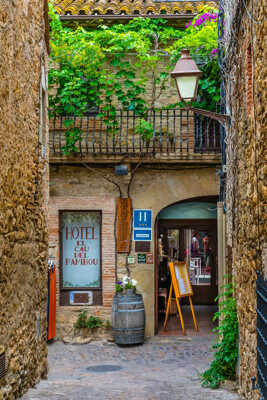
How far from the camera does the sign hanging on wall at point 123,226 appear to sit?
12367mm

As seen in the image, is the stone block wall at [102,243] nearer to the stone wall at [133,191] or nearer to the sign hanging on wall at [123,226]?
the stone wall at [133,191]

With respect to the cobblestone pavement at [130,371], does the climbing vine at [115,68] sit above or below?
above

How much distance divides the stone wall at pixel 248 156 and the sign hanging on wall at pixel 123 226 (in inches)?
173

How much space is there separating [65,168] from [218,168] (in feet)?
10.7

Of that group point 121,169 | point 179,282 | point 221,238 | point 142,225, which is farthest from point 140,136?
point 179,282

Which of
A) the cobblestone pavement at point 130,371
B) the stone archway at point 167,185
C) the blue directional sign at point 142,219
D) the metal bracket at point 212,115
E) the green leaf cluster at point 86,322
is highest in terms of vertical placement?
the metal bracket at point 212,115

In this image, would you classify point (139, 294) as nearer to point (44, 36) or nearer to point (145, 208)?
point (145, 208)

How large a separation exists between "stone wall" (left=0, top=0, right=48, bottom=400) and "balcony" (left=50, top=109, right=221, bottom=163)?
3865 millimetres

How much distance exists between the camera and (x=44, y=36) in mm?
8297

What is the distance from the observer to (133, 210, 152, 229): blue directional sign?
1250 cm

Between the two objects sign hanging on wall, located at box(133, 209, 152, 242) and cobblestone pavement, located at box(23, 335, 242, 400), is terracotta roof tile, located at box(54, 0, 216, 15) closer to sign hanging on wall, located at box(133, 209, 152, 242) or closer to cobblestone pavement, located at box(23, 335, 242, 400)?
sign hanging on wall, located at box(133, 209, 152, 242)

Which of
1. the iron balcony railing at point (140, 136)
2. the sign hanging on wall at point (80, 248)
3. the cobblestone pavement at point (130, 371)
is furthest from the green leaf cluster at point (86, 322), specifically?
the iron balcony railing at point (140, 136)

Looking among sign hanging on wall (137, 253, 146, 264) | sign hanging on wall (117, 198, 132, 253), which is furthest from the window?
sign hanging on wall (137, 253, 146, 264)

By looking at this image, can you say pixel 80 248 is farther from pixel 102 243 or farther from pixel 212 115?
pixel 212 115
